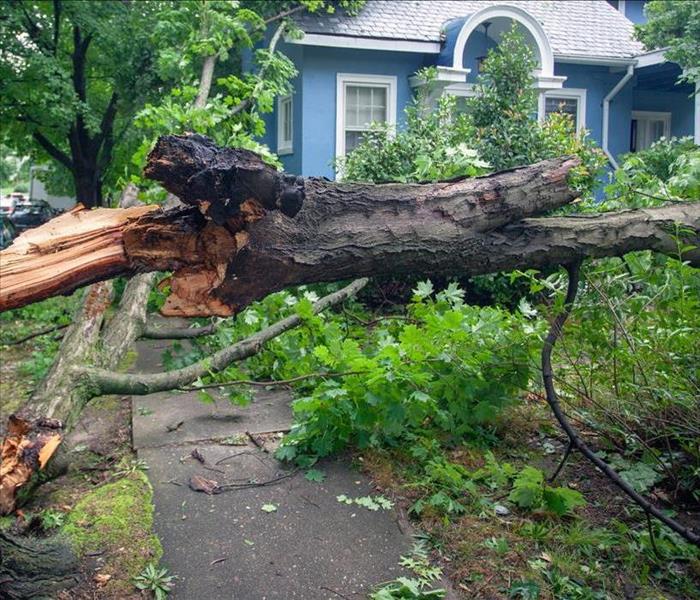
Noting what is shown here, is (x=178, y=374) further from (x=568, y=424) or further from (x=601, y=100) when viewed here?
(x=601, y=100)

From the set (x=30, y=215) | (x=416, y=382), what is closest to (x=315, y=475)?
(x=416, y=382)

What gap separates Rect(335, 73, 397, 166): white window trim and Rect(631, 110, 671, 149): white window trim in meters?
6.25

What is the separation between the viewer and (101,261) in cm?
256

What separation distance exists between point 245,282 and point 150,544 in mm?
1846

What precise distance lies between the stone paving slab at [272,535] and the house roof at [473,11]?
9710 mm

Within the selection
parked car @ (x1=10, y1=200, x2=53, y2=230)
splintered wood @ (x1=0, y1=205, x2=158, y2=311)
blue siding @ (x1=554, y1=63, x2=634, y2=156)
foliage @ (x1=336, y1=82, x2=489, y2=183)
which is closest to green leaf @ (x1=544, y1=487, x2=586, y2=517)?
splintered wood @ (x1=0, y1=205, x2=158, y2=311)

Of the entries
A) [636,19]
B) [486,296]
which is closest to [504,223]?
[486,296]

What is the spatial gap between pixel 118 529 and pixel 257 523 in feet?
2.37

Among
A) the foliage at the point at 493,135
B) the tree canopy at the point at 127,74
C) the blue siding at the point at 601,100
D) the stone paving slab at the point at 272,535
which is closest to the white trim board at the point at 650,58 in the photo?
the blue siding at the point at 601,100

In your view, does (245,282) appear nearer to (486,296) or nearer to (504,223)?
(504,223)

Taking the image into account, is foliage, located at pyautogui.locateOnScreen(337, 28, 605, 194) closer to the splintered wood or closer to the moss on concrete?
the moss on concrete

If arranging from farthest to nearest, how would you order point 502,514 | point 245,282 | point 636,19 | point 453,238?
point 636,19, point 502,514, point 453,238, point 245,282

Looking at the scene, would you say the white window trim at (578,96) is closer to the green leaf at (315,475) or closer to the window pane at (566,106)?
the window pane at (566,106)

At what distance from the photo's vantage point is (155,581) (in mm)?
3584
